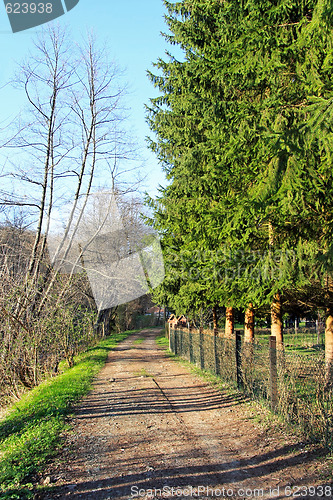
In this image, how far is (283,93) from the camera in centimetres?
821

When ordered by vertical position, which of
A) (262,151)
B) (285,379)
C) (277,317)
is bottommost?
(285,379)

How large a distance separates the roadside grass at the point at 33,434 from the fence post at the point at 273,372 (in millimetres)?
3485

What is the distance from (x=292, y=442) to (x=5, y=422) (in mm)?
5133

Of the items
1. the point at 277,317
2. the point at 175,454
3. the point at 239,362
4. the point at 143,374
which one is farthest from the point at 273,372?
the point at 143,374

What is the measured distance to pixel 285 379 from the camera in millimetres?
6285

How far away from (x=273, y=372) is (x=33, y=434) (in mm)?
4024

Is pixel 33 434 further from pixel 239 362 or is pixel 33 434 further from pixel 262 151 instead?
pixel 262 151

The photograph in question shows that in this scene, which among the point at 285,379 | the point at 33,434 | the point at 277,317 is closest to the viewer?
the point at 33,434

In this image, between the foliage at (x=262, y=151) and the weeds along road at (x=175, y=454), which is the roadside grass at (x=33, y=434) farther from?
the foliage at (x=262, y=151)

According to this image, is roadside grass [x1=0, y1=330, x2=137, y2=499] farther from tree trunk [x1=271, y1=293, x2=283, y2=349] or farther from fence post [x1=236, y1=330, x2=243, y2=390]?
tree trunk [x1=271, y1=293, x2=283, y2=349]

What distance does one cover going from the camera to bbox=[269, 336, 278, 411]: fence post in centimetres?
662

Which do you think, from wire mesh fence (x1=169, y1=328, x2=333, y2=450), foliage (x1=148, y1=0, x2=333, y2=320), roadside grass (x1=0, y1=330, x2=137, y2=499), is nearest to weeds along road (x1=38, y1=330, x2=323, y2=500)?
roadside grass (x1=0, y1=330, x2=137, y2=499)

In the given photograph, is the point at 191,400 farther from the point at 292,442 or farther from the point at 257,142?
the point at 257,142

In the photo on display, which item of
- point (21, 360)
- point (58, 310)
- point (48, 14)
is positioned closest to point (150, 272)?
point (58, 310)
